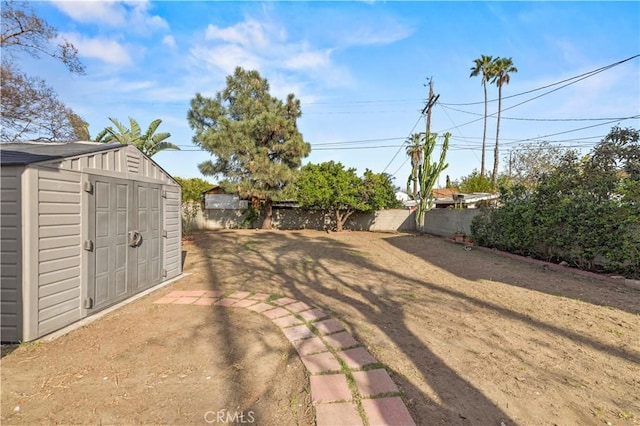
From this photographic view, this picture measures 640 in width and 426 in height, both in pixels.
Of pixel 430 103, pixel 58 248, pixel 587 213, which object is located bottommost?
pixel 58 248

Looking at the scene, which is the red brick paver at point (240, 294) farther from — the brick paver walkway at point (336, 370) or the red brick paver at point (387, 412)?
the red brick paver at point (387, 412)

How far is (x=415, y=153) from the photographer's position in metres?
17.0

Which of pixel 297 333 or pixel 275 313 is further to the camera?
pixel 275 313

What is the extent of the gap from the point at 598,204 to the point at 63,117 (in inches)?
645

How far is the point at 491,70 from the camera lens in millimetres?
21719

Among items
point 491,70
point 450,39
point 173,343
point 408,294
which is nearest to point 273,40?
point 450,39

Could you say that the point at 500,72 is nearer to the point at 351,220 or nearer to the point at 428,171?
the point at 428,171

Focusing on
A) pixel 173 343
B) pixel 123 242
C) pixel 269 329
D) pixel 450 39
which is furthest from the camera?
pixel 450 39

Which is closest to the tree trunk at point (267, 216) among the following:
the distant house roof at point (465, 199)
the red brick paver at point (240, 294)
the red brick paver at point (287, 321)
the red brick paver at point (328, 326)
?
the distant house roof at point (465, 199)

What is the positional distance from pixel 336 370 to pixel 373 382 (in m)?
0.30

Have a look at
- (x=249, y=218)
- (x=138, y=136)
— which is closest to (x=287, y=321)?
(x=138, y=136)

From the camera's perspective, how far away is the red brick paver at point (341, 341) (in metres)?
2.72

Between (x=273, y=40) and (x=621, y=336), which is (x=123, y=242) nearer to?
(x=621, y=336)
